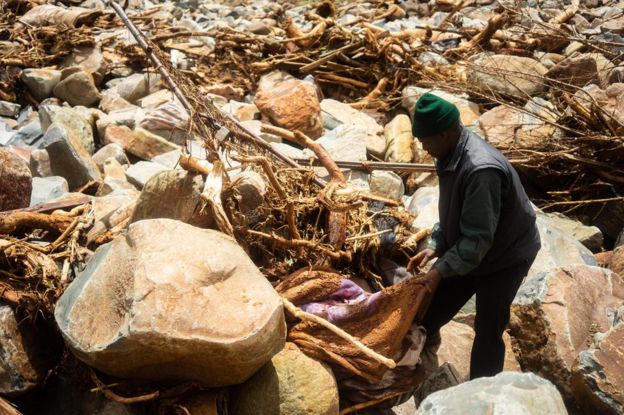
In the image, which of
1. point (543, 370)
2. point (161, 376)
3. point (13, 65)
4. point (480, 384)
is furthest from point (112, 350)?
point (13, 65)

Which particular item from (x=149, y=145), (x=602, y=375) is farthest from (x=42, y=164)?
(x=602, y=375)

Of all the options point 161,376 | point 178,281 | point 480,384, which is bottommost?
point 161,376

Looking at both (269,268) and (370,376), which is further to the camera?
(269,268)

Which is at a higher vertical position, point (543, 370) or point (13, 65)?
point (543, 370)

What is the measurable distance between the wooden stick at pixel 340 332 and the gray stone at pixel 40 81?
5.07 m

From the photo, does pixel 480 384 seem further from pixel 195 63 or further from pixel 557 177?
pixel 195 63

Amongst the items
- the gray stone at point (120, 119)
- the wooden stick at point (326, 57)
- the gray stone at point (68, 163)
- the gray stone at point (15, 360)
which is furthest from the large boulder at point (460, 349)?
the wooden stick at point (326, 57)

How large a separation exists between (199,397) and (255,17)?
865cm

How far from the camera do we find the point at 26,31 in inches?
317

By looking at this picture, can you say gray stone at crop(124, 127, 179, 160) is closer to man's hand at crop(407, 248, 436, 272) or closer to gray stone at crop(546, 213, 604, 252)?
man's hand at crop(407, 248, 436, 272)

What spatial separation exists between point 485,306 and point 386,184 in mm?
2099

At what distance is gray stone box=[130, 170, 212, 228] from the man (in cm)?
140

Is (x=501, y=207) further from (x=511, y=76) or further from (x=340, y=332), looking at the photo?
(x=511, y=76)

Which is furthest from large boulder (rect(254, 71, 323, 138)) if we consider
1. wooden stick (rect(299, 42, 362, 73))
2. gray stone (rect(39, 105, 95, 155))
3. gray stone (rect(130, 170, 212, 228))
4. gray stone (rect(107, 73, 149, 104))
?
gray stone (rect(130, 170, 212, 228))
